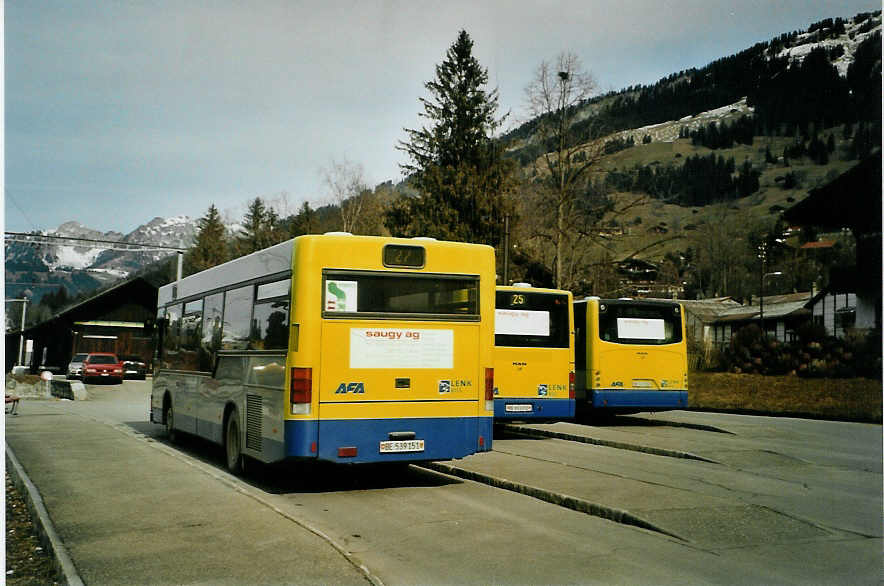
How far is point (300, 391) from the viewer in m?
9.82

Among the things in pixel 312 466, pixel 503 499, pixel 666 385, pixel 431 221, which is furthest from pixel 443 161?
pixel 503 499

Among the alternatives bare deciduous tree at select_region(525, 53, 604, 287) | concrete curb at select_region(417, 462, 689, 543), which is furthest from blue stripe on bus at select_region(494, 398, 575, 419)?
bare deciduous tree at select_region(525, 53, 604, 287)

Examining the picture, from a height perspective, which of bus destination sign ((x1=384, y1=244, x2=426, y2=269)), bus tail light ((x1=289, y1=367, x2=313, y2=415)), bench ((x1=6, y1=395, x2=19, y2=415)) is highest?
bus destination sign ((x1=384, y1=244, x2=426, y2=269))

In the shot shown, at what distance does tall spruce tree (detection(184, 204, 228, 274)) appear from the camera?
90.4 meters

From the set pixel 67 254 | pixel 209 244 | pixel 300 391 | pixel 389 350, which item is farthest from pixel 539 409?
pixel 209 244

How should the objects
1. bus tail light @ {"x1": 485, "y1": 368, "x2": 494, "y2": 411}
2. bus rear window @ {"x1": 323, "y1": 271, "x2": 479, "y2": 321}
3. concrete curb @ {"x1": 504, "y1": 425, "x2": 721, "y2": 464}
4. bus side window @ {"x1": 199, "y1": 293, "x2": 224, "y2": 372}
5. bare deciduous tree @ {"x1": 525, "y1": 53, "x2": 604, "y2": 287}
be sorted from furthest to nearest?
bare deciduous tree @ {"x1": 525, "y1": 53, "x2": 604, "y2": 287}, concrete curb @ {"x1": 504, "y1": 425, "x2": 721, "y2": 464}, bus side window @ {"x1": 199, "y1": 293, "x2": 224, "y2": 372}, bus tail light @ {"x1": 485, "y1": 368, "x2": 494, "y2": 411}, bus rear window @ {"x1": 323, "y1": 271, "x2": 479, "y2": 321}

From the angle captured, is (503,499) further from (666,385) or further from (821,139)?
(666,385)

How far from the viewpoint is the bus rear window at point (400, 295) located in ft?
33.3

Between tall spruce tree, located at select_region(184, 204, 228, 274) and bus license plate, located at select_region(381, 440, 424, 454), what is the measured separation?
80.8 m

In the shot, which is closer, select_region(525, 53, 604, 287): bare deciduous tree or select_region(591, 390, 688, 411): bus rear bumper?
select_region(591, 390, 688, 411): bus rear bumper

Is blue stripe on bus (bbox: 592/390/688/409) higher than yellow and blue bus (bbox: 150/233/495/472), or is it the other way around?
yellow and blue bus (bbox: 150/233/495/472)

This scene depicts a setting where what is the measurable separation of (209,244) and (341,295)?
86.3 metres

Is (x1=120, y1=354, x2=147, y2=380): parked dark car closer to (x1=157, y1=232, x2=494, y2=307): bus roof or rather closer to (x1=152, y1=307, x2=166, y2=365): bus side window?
(x1=152, y1=307, x2=166, y2=365): bus side window

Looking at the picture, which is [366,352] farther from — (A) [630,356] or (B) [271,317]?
(A) [630,356]
